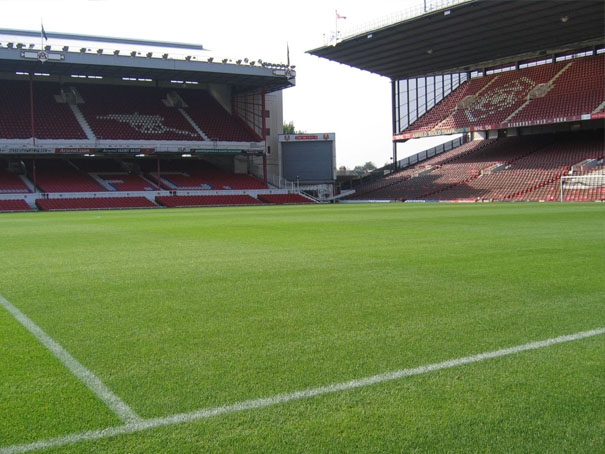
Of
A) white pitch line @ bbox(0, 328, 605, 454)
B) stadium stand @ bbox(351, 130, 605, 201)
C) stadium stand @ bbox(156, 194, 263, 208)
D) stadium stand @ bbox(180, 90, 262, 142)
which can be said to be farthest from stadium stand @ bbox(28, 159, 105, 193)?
white pitch line @ bbox(0, 328, 605, 454)

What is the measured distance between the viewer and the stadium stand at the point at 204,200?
4169cm

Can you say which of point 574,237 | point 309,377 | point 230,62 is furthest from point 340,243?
point 230,62

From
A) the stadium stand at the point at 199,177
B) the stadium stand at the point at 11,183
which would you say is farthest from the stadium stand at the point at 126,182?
the stadium stand at the point at 11,183

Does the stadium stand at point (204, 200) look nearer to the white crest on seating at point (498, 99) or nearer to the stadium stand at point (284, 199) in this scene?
the stadium stand at point (284, 199)

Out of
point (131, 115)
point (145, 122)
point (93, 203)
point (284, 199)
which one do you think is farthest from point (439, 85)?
point (93, 203)

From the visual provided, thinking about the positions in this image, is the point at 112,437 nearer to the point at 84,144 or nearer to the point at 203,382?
the point at 203,382

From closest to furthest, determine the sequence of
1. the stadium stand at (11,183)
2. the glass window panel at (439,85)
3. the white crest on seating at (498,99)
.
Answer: the stadium stand at (11,183) → the white crest on seating at (498,99) → the glass window panel at (439,85)

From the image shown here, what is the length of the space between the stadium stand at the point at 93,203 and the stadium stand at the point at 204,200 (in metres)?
1.23

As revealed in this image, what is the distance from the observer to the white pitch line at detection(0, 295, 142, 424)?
2.92m

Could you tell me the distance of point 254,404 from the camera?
3.01m

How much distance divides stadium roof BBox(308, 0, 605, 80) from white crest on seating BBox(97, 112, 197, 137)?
15062 mm

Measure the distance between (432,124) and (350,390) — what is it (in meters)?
51.0

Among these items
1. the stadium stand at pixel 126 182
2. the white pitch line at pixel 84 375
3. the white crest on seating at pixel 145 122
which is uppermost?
the white crest on seating at pixel 145 122

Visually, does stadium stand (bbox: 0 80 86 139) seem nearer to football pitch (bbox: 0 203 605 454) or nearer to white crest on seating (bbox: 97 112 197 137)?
white crest on seating (bbox: 97 112 197 137)
